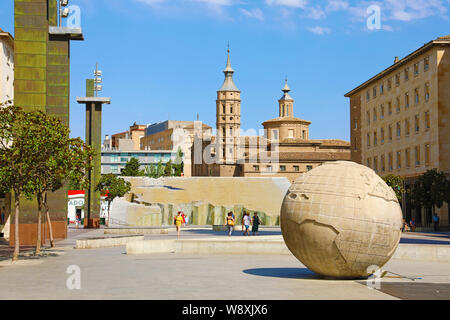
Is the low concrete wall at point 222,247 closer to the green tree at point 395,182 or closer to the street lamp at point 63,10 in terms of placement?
the street lamp at point 63,10

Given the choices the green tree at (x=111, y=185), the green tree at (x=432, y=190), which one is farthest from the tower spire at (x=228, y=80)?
the green tree at (x=432, y=190)

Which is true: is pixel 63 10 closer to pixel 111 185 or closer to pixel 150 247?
pixel 150 247

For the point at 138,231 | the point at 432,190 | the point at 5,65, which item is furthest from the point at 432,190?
the point at 5,65

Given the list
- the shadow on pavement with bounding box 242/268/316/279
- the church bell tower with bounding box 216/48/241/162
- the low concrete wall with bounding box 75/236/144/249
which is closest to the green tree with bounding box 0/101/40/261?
the low concrete wall with bounding box 75/236/144/249

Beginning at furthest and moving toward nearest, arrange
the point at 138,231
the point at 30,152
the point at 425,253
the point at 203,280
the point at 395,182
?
1. the point at 395,182
2. the point at 138,231
3. the point at 425,253
4. the point at 30,152
5. the point at 203,280

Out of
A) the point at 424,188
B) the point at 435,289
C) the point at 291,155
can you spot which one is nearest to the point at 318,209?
the point at 435,289

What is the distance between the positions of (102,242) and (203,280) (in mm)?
16669

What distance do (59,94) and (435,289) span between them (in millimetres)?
27387

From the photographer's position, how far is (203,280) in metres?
16.8

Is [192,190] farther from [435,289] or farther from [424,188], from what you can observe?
[435,289]

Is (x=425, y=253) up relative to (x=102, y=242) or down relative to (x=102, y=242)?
up

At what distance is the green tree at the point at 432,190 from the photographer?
54.5 metres

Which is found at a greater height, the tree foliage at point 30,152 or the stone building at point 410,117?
the stone building at point 410,117

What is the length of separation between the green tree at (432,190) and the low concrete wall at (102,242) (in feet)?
99.0
